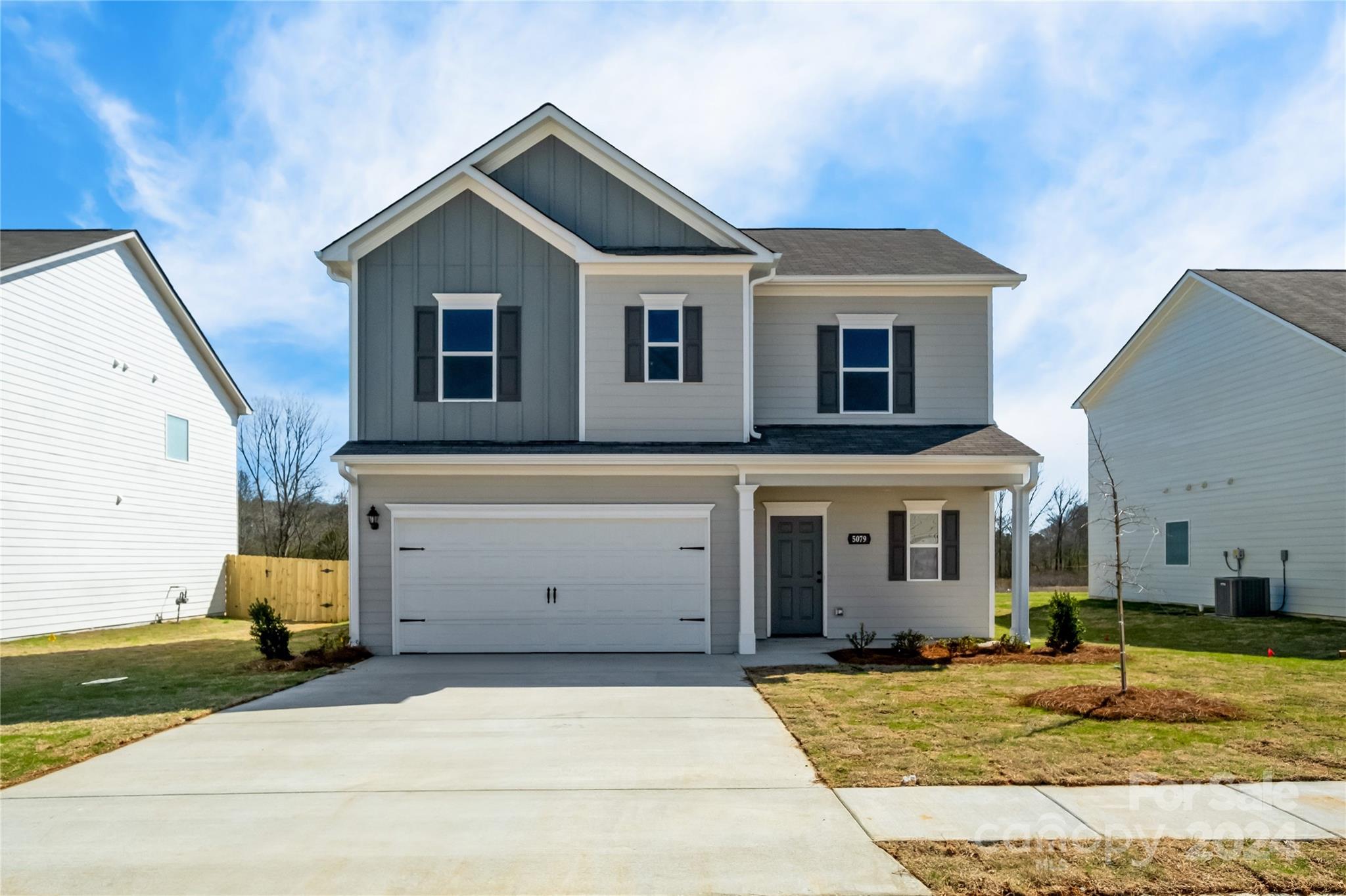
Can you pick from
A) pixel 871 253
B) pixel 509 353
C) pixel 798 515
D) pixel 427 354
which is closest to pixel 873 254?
pixel 871 253

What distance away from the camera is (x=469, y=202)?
15.1 metres

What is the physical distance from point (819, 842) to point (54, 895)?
4282 mm

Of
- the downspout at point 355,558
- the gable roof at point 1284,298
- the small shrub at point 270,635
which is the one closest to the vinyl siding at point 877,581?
the downspout at point 355,558

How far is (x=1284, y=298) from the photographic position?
20328 mm

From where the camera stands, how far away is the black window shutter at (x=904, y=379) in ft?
53.3

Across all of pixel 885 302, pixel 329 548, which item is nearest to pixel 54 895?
pixel 885 302

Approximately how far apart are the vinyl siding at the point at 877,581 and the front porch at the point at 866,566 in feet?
0.04

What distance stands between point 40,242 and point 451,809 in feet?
60.8

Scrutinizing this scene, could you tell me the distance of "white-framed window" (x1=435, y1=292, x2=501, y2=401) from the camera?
14992mm

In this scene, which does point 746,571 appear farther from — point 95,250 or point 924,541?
point 95,250

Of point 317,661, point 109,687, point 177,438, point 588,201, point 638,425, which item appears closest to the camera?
point 109,687

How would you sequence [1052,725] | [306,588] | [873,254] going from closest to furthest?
[1052,725], [873,254], [306,588]

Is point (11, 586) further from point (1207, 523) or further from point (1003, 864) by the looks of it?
point (1207, 523)

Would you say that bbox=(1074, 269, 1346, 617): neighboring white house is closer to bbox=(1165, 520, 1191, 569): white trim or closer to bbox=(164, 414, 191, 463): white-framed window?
bbox=(1165, 520, 1191, 569): white trim
